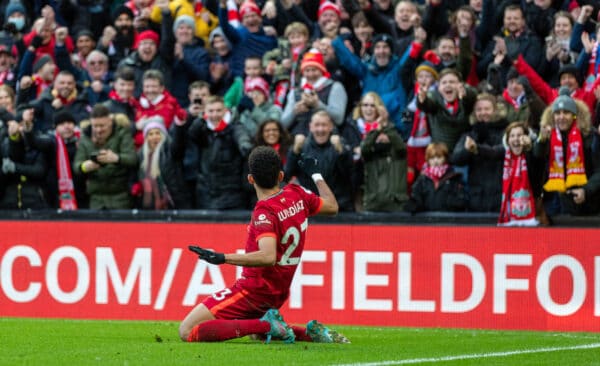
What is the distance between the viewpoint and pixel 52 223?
51.0 ft

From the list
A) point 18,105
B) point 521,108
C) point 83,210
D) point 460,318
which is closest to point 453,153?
point 521,108

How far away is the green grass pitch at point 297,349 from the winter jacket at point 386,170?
245 centimetres

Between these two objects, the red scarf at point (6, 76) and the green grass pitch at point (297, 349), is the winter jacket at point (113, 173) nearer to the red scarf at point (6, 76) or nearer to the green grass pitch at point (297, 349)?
the red scarf at point (6, 76)

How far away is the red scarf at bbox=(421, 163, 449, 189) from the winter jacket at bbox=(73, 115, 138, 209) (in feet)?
12.4

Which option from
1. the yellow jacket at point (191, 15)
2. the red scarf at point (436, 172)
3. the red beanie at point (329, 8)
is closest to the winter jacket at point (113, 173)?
the yellow jacket at point (191, 15)

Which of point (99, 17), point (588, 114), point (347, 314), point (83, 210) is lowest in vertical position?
point (347, 314)

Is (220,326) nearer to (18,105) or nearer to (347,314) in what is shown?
(347,314)

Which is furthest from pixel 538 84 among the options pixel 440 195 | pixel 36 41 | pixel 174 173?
pixel 36 41

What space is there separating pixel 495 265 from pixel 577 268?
90 centimetres

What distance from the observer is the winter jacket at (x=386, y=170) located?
49.5ft

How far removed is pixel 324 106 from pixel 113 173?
281 cm

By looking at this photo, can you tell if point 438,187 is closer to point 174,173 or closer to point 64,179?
point 174,173

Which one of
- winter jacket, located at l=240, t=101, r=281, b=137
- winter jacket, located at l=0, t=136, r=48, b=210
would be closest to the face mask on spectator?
winter jacket, located at l=0, t=136, r=48, b=210

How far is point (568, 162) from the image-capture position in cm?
1418
